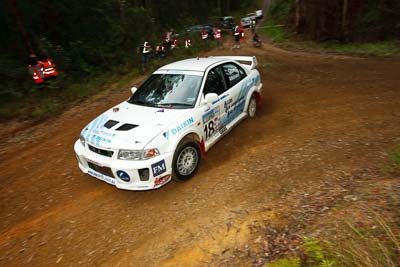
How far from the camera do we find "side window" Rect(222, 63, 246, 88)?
6275mm

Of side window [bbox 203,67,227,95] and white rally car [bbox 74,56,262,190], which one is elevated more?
side window [bbox 203,67,227,95]

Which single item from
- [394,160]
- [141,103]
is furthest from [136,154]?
[394,160]

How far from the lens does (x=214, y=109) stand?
5637 mm

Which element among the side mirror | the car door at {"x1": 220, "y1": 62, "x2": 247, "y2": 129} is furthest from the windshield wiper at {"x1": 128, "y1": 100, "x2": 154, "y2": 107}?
the car door at {"x1": 220, "y1": 62, "x2": 247, "y2": 129}

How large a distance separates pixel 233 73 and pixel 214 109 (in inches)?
50.5

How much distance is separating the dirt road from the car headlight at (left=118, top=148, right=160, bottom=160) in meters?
0.80

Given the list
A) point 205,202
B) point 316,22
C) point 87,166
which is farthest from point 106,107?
point 316,22

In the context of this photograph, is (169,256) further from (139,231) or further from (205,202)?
(205,202)

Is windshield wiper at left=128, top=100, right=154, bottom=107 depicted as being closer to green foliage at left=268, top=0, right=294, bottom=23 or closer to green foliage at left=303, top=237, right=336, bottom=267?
green foliage at left=303, top=237, right=336, bottom=267

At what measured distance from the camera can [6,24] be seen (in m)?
12.7

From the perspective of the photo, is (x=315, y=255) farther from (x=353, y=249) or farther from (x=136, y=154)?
(x=136, y=154)

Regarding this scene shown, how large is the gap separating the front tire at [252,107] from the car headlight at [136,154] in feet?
10.6

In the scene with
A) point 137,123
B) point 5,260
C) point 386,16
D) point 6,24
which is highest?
point 6,24

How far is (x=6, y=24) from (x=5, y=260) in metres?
12.2
